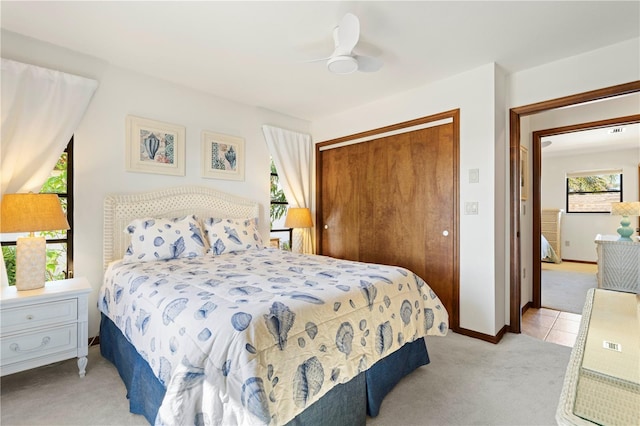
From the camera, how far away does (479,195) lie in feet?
9.44

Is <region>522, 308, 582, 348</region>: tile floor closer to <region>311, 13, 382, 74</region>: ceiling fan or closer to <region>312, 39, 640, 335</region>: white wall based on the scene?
<region>312, 39, 640, 335</region>: white wall

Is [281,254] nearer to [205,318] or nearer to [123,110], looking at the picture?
[205,318]

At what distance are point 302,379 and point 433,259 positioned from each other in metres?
2.33

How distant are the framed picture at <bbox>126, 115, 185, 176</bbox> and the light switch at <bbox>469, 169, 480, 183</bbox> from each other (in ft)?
9.77

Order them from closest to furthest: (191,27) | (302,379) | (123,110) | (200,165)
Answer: (302,379) < (191,27) < (123,110) < (200,165)

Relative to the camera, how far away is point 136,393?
5.62 ft

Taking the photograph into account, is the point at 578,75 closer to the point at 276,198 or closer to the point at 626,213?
the point at 626,213

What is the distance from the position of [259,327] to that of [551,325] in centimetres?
340

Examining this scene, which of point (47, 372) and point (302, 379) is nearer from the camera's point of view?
point (302, 379)

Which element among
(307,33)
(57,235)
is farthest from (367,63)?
(57,235)

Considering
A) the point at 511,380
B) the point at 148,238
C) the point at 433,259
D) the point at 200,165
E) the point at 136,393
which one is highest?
the point at 200,165

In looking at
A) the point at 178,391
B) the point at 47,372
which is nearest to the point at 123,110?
the point at 47,372

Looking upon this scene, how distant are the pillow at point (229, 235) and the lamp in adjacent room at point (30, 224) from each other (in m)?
1.14

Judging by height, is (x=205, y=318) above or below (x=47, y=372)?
above
